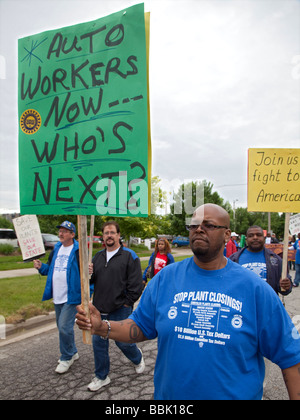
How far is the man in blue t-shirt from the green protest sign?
0.54 m

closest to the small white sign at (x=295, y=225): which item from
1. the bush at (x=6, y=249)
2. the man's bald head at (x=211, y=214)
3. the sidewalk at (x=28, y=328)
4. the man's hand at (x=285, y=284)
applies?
the man's hand at (x=285, y=284)

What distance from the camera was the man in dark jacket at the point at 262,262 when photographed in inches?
155

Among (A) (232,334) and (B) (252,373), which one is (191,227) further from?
(B) (252,373)

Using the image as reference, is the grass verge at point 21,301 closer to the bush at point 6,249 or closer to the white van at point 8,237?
the bush at point 6,249

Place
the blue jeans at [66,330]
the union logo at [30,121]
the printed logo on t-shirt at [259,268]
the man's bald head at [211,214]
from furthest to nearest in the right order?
1. the blue jeans at [66,330]
2. the printed logo on t-shirt at [259,268]
3. the union logo at [30,121]
4. the man's bald head at [211,214]

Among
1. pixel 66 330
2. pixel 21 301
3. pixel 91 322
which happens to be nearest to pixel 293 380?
pixel 91 322

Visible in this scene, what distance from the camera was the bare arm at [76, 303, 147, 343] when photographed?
1.95 meters

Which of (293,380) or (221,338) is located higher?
(221,338)

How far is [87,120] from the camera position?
2.21m

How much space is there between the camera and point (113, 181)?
2113 mm

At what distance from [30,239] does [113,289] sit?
5.85 ft

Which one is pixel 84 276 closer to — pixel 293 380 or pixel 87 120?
pixel 87 120

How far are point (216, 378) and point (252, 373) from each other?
0.22 m

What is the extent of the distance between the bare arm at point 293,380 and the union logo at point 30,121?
2.20 metres
